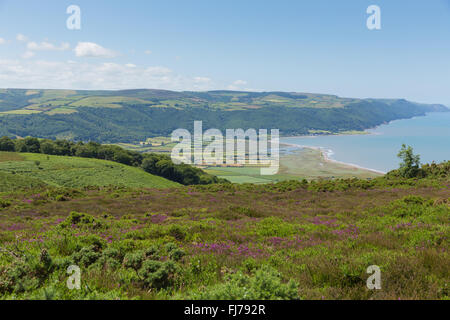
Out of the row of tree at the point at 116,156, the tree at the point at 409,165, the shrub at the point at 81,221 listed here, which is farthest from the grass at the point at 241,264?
the row of tree at the point at 116,156

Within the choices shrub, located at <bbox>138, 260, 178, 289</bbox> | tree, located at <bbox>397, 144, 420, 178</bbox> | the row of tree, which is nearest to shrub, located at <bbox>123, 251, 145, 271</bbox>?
shrub, located at <bbox>138, 260, 178, 289</bbox>

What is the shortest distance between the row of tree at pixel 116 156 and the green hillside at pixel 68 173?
12658 mm

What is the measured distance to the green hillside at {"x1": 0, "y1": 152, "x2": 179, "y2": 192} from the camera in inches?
Result: 2349

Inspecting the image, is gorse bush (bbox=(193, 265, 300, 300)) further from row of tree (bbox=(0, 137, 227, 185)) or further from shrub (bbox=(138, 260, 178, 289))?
row of tree (bbox=(0, 137, 227, 185))

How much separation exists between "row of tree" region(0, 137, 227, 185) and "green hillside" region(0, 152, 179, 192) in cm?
1266

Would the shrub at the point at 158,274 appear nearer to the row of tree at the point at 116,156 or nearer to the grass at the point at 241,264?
the grass at the point at 241,264

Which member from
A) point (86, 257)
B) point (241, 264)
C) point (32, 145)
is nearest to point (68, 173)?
point (32, 145)

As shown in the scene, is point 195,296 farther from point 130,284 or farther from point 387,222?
point 387,222

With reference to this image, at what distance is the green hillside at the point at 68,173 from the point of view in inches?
2349

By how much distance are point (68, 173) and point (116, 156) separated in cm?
2861

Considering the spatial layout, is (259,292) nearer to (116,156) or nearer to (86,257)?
(86,257)
